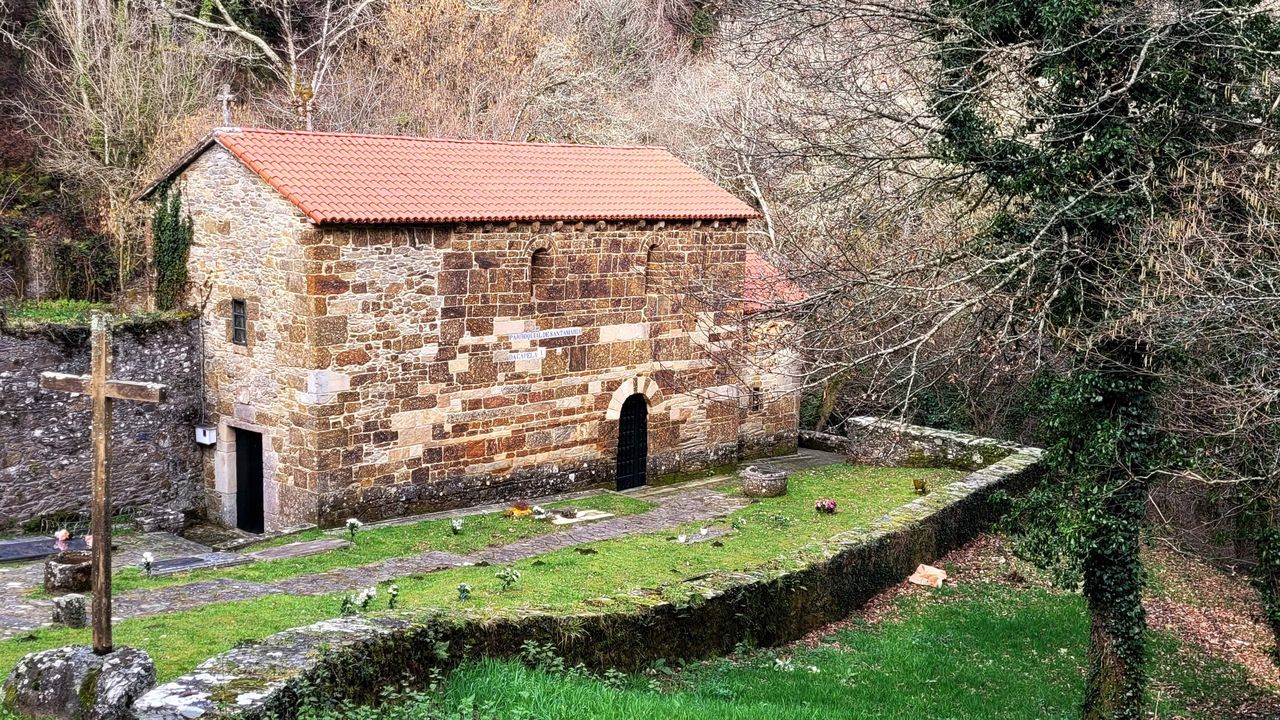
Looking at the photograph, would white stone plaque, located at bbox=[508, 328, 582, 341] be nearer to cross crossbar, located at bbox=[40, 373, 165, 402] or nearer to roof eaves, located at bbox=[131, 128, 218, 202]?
roof eaves, located at bbox=[131, 128, 218, 202]

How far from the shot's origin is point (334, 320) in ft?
54.8

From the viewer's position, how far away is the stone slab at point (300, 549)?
15.1 metres

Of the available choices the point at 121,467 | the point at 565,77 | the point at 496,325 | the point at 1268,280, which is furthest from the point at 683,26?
the point at 1268,280

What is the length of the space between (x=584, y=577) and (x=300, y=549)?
4.03 meters

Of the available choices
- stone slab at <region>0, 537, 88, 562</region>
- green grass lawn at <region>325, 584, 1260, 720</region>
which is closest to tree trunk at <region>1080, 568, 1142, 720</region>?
green grass lawn at <region>325, 584, 1260, 720</region>

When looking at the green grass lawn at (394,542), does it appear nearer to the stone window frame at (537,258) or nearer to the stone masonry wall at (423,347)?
the stone masonry wall at (423,347)

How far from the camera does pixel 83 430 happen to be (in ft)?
57.3

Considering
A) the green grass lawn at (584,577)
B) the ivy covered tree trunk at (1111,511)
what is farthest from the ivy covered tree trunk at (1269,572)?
the green grass lawn at (584,577)

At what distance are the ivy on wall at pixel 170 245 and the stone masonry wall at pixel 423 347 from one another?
0.30 m

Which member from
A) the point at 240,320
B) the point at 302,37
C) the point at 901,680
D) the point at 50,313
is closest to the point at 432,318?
the point at 240,320

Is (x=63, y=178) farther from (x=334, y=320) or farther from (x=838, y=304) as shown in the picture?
(x=838, y=304)

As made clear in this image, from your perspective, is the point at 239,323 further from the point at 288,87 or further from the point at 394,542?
the point at 288,87

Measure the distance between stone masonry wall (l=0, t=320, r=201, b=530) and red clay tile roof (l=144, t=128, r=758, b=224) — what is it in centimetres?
337

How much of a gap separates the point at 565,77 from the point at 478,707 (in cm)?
2811
